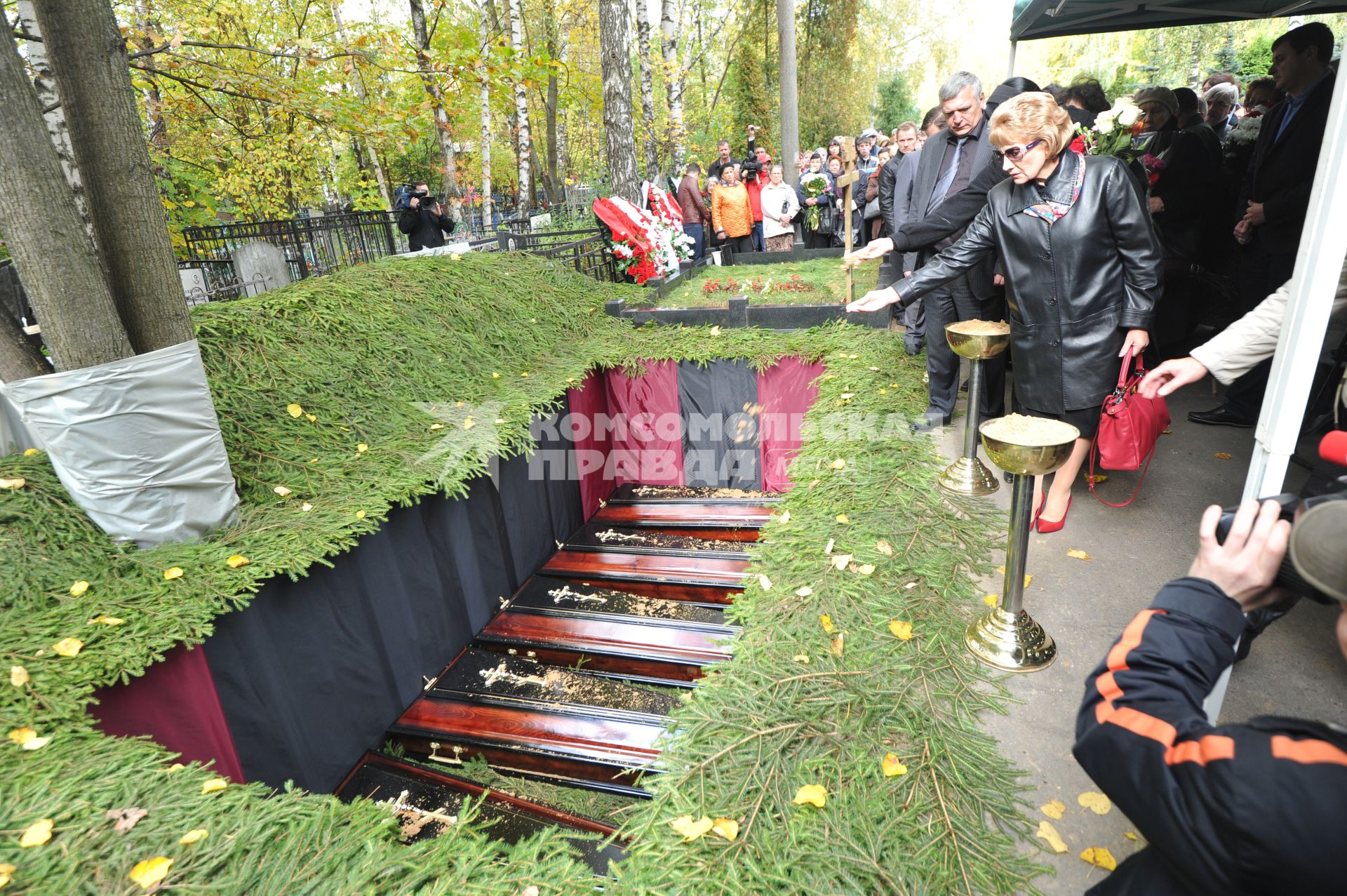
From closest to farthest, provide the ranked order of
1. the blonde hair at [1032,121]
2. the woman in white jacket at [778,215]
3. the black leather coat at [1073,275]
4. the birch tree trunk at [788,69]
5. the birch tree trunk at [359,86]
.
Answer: the blonde hair at [1032,121]
the black leather coat at [1073,275]
the birch tree trunk at [359,86]
the woman in white jacket at [778,215]
the birch tree trunk at [788,69]

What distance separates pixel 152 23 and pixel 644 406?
815 centimetres

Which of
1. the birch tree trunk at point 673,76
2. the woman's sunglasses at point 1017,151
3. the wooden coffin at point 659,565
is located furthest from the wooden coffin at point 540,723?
the birch tree trunk at point 673,76

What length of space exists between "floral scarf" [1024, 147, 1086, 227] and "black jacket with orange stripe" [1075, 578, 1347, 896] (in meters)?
2.34

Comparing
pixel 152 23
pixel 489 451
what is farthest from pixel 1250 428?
pixel 152 23

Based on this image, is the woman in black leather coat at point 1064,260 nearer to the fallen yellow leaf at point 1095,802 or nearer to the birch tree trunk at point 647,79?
the fallen yellow leaf at point 1095,802

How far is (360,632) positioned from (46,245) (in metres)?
2.29

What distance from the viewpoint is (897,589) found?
2936 mm

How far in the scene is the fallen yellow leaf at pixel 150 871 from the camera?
68.1 inches

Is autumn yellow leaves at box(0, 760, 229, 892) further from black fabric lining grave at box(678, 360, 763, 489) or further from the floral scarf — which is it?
black fabric lining grave at box(678, 360, 763, 489)

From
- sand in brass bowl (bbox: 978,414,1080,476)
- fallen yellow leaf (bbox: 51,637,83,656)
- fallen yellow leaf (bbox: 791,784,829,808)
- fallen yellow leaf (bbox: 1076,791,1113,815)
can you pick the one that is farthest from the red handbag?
fallen yellow leaf (bbox: 51,637,83,656)

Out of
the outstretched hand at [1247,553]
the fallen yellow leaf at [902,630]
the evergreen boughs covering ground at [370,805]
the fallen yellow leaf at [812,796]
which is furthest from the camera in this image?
the fallen yellow leaf at [902,630]

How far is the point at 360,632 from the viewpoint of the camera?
368 cm

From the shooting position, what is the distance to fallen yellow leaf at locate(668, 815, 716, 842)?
6.21ft

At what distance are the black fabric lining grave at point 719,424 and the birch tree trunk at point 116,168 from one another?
388 cm
